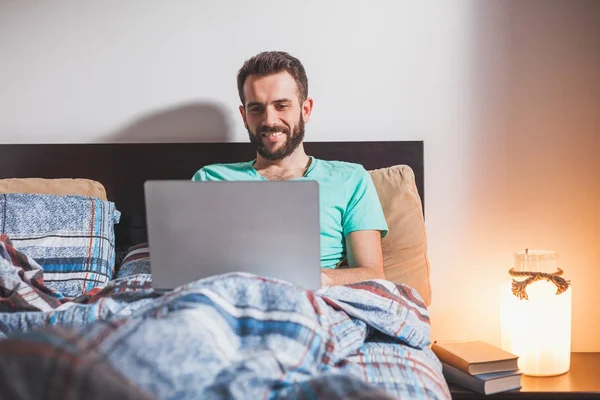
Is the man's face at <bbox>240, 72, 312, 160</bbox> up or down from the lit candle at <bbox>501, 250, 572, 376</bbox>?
up

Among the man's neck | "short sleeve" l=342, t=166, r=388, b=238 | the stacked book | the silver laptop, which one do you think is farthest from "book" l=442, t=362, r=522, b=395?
the man's neck

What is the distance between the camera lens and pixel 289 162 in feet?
6.38

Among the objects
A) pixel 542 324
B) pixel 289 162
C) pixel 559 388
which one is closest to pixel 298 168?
pixel 289 162

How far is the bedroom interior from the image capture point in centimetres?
212

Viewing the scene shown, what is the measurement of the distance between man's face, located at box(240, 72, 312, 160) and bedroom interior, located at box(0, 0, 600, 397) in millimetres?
231

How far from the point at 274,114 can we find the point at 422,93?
58 centimetres

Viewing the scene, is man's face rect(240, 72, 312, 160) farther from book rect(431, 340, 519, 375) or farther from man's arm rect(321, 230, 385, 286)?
book rect(431, 340, 519, 375)

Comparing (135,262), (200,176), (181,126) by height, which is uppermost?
(181,126)

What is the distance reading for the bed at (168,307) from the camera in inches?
32.0

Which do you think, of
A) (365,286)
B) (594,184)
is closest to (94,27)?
(365,286)

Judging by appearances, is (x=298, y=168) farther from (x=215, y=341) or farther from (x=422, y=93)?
(x=215, y=341)

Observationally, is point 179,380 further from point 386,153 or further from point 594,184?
point 594,184

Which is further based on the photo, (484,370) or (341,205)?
(341,205)

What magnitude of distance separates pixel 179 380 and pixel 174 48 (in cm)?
158
